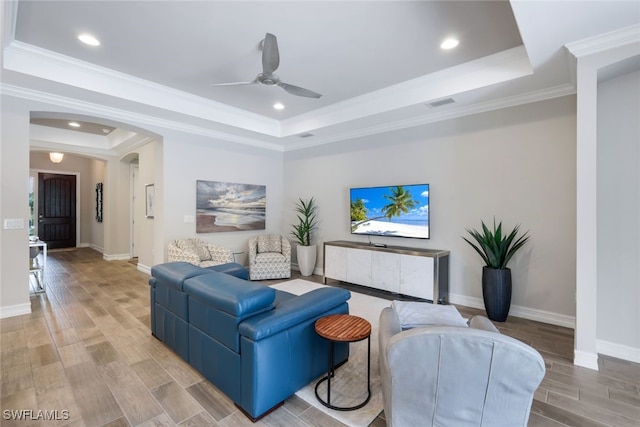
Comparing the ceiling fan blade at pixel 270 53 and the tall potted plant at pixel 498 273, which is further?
the tall potted plant at pixel 498 273

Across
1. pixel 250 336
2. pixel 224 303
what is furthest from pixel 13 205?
pixel 250 336

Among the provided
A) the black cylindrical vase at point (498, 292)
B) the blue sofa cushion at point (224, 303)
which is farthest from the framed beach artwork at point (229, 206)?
the black cylindrical vase at point (498, 292)

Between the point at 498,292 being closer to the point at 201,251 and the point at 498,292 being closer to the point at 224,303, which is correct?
the point at 224,303

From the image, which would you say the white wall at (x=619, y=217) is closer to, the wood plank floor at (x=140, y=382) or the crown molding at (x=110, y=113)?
the wood plank floor at (x=140, y=382)

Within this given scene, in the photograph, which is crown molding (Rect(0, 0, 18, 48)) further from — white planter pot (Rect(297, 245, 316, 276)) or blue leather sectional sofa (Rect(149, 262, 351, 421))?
white planter pot (Rect(297, 245, 316, 276))

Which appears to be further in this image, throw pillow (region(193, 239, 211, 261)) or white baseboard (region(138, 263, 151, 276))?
white baseboard (region(138, 263, 151, 276))

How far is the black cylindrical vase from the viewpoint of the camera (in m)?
3.46

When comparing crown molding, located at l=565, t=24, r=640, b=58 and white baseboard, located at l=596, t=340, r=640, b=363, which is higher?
crown molding, located at l=565, t=24, r=640, b=58

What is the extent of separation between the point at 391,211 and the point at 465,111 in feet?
5.85

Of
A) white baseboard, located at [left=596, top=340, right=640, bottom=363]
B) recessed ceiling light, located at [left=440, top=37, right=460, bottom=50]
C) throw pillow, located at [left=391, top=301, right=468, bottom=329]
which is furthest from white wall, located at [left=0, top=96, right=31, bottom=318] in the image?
white baseboard, located at [left=596, top=340, right=640, bottom=363]

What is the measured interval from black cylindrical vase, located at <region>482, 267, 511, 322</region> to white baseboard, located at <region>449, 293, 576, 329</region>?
290 mm

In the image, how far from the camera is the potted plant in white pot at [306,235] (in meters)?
5.84

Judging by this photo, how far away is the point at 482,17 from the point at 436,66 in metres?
0.91

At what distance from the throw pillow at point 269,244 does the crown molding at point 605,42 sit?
4982 millimetres
